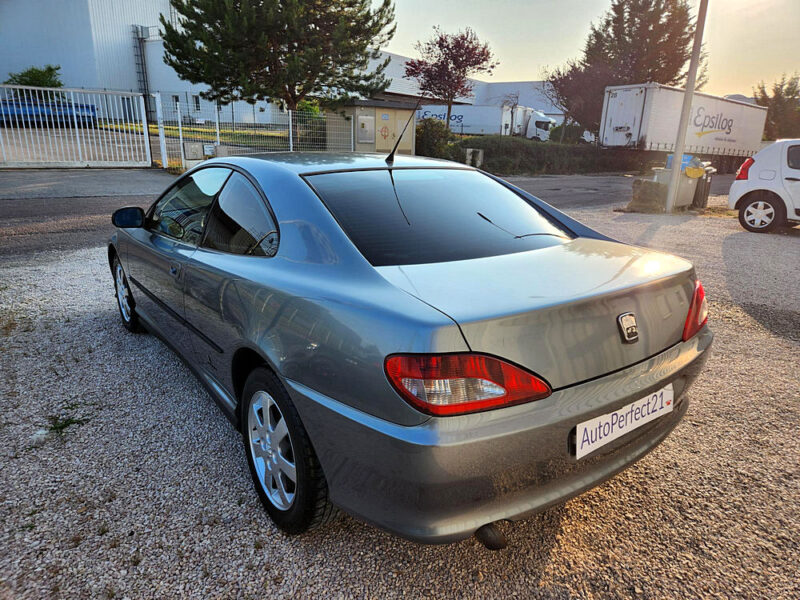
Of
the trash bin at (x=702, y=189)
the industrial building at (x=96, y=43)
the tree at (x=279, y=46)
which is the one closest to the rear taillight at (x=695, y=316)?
the trash bin at (x=702, y=189)

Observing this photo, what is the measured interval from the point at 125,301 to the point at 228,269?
2.22 m

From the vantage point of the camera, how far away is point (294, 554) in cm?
202

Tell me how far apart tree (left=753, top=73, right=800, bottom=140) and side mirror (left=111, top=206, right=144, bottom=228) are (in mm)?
54928

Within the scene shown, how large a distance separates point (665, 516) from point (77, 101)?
61.0ft

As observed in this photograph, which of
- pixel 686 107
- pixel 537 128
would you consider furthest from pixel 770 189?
pixel 537 128

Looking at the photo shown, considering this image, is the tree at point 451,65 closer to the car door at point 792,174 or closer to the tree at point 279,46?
the tree at point 279,46

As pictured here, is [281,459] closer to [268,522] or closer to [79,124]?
[268,522]

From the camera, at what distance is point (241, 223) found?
2484mm

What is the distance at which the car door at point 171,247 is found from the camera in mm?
2850

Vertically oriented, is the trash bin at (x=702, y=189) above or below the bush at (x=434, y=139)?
below

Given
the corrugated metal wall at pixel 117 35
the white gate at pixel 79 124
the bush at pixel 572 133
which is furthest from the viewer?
the bush at pixel 572 133

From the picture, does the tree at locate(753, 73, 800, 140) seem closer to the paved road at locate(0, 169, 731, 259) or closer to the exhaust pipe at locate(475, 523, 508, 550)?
the paved road at locate(0, 169, 731, 259)

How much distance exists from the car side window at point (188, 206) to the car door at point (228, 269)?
126 mm

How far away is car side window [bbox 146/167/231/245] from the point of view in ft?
9.30
